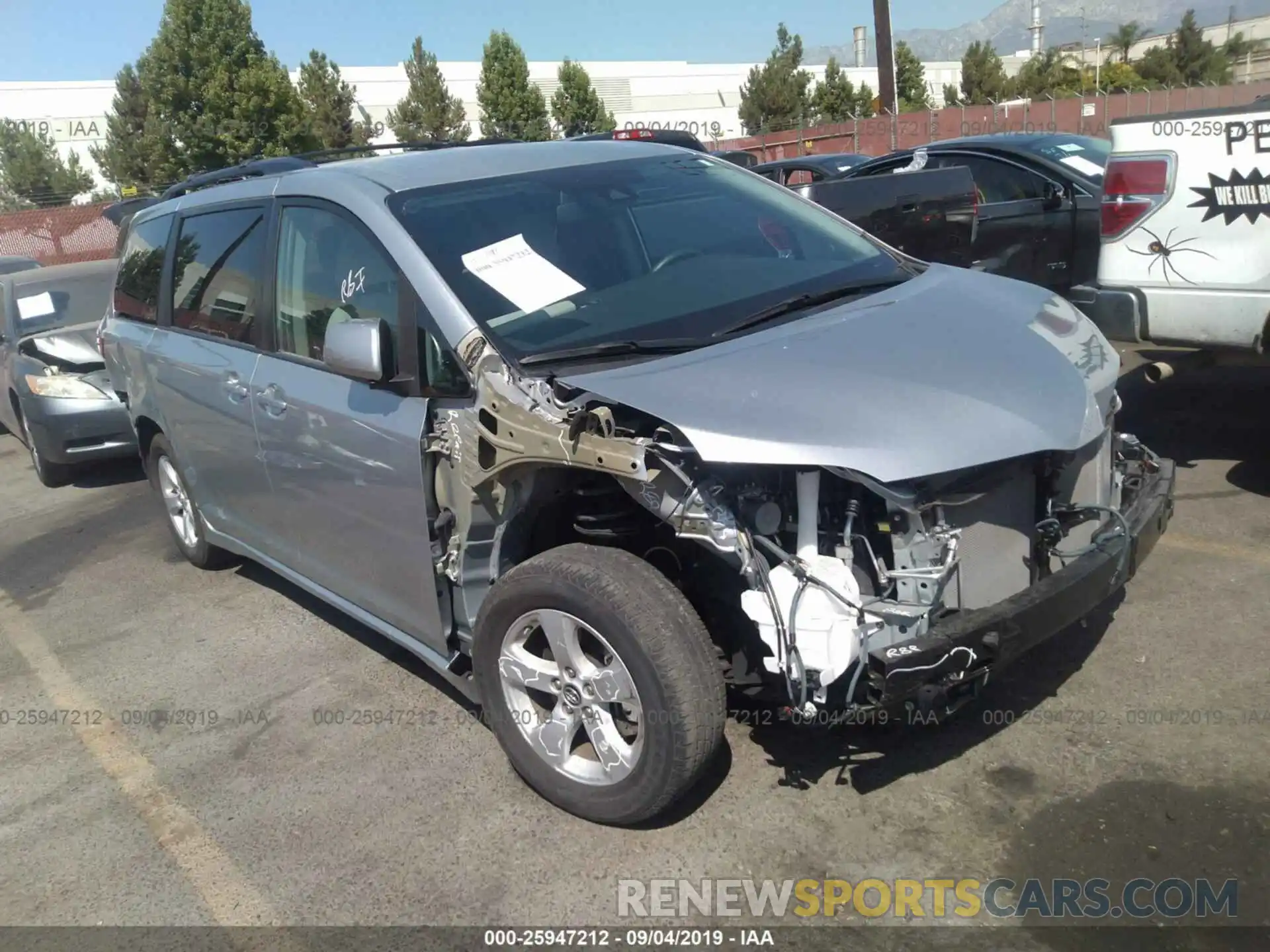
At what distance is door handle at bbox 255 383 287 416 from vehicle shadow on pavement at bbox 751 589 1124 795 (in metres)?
2.06

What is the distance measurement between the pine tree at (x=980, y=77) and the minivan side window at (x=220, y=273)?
4923 centimetres

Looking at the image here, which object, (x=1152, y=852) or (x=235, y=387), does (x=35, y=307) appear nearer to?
(x=235, y=387)

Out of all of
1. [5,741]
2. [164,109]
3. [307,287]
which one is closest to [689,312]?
[307,287]

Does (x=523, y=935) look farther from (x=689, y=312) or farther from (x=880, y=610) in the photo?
(x=689, y=312)

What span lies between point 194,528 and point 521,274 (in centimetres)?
310

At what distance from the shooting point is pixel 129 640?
5094mm

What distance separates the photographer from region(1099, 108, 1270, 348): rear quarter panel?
461cm

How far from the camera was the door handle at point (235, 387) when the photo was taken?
421 cm

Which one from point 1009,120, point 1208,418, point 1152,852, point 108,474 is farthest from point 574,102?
point 1152,852

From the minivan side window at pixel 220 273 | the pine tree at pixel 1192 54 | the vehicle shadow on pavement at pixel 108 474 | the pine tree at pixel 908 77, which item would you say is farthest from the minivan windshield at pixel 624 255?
the pine tree at pixel 908 77

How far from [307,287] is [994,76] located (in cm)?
5122

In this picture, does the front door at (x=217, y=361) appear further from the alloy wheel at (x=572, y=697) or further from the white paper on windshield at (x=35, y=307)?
the white paper on windshield at (x=35, y=307)

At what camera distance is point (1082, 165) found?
8.01 meters

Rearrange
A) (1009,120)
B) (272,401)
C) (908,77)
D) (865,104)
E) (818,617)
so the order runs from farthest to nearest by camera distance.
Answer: (908,77) → (865,104) → (1009,120) → (272,401) → (818,617)
